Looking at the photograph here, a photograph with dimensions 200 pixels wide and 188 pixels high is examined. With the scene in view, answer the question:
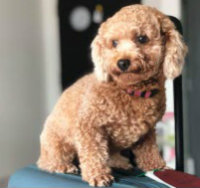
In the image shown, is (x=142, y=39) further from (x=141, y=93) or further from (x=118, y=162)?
(x=118, y=162)

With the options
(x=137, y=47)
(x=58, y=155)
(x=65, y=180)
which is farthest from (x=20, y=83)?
(x=137, y=47)

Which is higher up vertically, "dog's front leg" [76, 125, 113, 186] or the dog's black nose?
the dog's black nose

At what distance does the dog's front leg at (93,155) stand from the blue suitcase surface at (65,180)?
0.10ft

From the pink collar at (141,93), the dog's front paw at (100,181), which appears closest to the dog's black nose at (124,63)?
the pink collar at (141,93)

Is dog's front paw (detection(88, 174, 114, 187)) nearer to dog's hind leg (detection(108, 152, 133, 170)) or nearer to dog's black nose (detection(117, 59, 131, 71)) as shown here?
dog's hind leg (detection(108, 152, 133, 170))

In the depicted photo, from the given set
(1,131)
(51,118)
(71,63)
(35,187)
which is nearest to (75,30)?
(71,63)

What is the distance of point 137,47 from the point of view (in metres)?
0.97

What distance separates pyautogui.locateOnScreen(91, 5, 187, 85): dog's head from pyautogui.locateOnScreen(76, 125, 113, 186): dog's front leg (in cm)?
16

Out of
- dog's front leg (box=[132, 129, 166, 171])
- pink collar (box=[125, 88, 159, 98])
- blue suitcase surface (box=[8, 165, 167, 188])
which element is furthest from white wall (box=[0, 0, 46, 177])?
pink collar (box=[125, 88, 159, 98])

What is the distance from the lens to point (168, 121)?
2172 millimetres

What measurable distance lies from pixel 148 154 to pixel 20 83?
1.09 m

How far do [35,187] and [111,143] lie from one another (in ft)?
0.86

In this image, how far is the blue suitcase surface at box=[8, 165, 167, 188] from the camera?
1.03 m

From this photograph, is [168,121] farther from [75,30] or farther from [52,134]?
[52,134]
